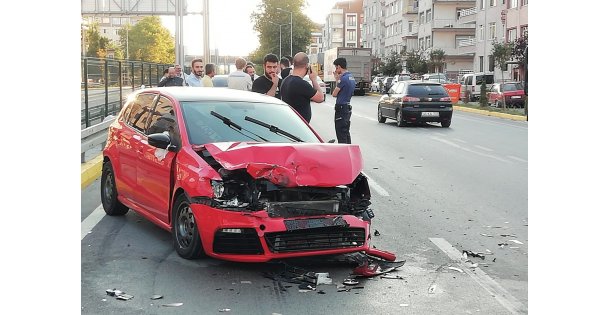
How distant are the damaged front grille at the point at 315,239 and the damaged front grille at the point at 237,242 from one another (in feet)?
0.33

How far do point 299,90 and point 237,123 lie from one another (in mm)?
3193

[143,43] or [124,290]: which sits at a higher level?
[143,43]

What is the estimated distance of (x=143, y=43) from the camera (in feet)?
450

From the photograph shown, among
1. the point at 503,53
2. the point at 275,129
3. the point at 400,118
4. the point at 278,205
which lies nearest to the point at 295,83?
the point at 275,129

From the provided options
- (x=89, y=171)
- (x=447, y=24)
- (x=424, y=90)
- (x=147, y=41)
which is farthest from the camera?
(x=147, y=41)

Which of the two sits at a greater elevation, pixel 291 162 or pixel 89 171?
pixel 291 162

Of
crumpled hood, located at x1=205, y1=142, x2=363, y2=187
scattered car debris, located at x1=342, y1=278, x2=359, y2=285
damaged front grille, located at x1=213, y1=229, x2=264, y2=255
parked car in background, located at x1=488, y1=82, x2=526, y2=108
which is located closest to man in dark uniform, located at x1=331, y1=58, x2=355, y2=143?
crumpled hood, located at x1=205, y1=142, x2=363, y2=187

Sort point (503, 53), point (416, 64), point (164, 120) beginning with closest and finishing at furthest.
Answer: point (164, 120), point (503, 53), point (416, 64)

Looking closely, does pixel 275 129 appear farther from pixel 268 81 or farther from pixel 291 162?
pixel 268 81

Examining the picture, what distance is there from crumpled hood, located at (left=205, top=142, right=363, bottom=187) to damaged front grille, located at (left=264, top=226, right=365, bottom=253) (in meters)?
0.38

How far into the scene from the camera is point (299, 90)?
34.6 ft
